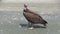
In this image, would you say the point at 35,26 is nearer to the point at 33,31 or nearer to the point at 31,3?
the point at 33,31

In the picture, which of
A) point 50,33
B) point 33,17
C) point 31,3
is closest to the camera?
point 50,33

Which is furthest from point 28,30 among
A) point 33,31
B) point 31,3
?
point 31,3

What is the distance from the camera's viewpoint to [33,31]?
9398 mm

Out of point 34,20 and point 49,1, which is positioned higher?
point 34,20

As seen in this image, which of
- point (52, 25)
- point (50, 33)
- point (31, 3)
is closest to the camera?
point (50, 33)

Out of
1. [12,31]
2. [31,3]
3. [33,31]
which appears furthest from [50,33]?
[31,3]

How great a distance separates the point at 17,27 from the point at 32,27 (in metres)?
0.56

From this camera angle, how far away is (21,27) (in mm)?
10016

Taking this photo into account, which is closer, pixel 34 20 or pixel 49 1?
pixel 34 20

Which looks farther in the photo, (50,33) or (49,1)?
(49,1)

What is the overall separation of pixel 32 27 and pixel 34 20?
263mm

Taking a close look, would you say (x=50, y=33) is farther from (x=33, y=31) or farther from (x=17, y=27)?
(x=17, y=27)

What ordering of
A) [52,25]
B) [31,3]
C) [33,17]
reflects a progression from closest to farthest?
[33,17]
[52,25]
[31,3]

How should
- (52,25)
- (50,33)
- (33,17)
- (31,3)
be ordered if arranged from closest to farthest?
(50,33) < (33,17) < (52,25) < (31,3)
